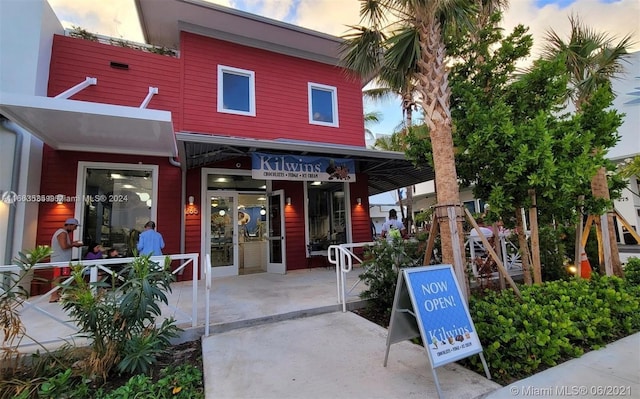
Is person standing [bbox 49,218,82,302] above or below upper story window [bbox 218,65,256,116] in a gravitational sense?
below

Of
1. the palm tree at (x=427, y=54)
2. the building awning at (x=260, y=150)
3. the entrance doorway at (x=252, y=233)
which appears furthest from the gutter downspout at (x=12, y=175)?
the palm tree at (x=427, y=54)

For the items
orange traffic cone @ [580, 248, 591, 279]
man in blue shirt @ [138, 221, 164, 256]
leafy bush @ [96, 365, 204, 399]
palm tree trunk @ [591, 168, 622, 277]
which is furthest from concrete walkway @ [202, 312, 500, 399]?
palm tree trunk @ [591, 168, 622, 277]

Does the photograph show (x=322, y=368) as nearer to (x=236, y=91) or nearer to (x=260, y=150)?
(x=260, y=150)

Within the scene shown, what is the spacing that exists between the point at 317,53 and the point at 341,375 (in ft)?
28.8

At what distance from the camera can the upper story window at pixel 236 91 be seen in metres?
7.96

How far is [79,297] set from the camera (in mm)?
2791

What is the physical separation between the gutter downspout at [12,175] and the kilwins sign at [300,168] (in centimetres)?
421

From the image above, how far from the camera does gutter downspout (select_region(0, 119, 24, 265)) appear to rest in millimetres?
5258

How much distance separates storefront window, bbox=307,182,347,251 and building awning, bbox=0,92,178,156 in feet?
13.0

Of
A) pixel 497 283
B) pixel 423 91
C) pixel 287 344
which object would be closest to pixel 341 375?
pixel 287 344

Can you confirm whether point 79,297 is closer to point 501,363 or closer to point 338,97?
point 501,363

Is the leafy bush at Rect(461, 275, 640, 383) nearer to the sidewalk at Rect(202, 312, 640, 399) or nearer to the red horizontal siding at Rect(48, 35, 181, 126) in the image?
the sidewalk at Rect(202, 312, 640, 399)

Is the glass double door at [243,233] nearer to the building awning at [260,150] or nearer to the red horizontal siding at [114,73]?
the building awning at [260,150]

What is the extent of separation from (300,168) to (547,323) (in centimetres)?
501
